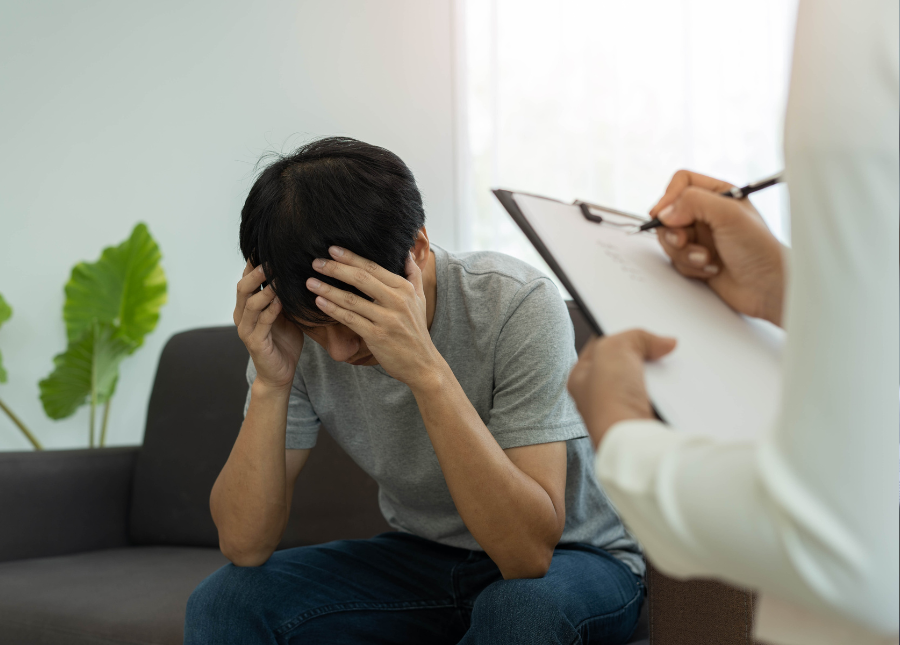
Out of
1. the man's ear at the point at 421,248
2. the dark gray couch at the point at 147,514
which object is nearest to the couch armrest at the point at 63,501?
the dark gray couch at the point at 147,514

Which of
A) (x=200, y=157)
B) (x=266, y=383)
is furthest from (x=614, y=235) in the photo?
(x=200, y=157)

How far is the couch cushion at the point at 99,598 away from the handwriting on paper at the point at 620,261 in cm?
89

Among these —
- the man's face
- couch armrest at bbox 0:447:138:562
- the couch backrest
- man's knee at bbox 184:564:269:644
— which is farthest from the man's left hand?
couch armrest at bbox 0:447:138:562

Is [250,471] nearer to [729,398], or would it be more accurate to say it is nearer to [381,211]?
[381,211]

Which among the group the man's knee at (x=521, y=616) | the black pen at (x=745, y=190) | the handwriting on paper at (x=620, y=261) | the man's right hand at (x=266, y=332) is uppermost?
the black pen at (x=745, y=190)

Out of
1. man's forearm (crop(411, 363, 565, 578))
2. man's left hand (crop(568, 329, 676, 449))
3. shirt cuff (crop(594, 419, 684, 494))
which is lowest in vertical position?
man's forearm (crop(411, 363, 565, 578))

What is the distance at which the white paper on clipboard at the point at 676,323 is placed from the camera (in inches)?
15.2

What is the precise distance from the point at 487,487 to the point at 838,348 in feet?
1.83

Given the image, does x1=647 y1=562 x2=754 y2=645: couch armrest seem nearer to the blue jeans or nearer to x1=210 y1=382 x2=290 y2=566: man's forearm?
the blue jeans

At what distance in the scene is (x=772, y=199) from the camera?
2232mm

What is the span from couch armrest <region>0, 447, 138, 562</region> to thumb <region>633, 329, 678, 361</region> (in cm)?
154

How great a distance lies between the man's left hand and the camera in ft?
1.27

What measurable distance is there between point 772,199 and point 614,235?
1.94 m

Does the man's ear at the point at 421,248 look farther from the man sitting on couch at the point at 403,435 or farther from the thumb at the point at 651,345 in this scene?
the thumb at the point at 651,345
